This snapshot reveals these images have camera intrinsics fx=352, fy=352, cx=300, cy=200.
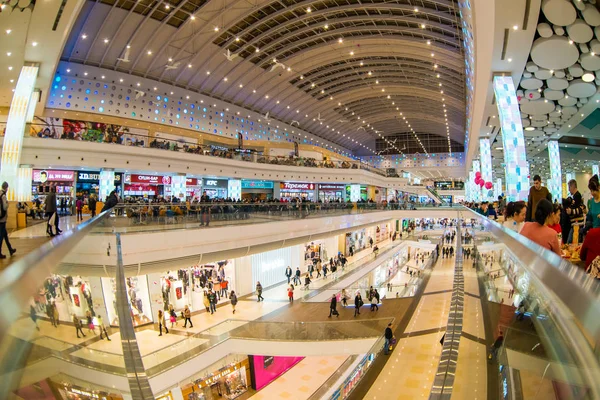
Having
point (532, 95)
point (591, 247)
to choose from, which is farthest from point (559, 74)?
point (591, 247)

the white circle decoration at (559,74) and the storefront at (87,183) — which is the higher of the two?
the white circle decoration at (559,74)

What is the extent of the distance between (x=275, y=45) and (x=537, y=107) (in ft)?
75.0

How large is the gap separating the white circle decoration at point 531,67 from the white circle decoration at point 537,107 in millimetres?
3783

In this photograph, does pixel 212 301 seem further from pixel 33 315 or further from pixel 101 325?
pixel 33 315

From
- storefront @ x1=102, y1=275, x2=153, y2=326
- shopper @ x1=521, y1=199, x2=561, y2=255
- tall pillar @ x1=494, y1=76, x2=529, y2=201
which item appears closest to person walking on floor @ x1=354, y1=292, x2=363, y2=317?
tall pillar @ x1=494, y1=76, x2=529, y2=201

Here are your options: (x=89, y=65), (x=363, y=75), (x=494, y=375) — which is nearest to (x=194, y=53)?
(x=89, y=65)

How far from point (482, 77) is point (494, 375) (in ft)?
50.2

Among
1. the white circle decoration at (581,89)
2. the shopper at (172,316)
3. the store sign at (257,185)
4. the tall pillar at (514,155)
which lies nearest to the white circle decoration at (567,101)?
the white circle decoration at (581,89)

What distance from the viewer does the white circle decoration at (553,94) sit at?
15.5 meters

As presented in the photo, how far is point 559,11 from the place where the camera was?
1060cm

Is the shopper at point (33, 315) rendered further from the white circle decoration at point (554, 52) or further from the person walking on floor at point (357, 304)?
the person walking on floor at point (357, 304)

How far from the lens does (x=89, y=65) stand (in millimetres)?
27688

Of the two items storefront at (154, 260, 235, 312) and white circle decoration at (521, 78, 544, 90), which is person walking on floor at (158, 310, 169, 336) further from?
white circle decoration at (521, 78, 544, 90)

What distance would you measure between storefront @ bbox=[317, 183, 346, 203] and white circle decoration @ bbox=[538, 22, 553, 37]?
30.4 meters
